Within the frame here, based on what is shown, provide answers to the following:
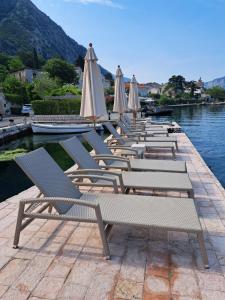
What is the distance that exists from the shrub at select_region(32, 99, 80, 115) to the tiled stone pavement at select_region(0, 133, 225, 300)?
31.7m

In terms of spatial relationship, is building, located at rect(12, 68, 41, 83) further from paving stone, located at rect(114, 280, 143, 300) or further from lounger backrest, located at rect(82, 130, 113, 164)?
paving stone, located at rect(114, 280, 143, 300)

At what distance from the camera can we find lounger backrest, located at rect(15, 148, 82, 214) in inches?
130

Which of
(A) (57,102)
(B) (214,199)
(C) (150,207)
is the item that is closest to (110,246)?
(C) (150,207)

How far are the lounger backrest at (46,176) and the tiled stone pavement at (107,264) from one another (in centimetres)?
47

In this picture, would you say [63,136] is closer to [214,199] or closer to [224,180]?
[224,180]

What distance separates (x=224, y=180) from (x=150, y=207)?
729 centimetres

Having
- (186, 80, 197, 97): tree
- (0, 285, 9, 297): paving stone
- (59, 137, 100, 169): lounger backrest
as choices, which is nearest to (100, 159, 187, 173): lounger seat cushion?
(59, 137, 100, 169): lounger backrest

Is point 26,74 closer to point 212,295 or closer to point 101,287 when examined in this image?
point 101,287

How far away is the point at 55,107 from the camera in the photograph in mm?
34844

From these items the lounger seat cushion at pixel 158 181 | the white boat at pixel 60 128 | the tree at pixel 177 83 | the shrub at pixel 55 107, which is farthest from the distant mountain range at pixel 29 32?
the lounger seat cushion at pixel 158 181

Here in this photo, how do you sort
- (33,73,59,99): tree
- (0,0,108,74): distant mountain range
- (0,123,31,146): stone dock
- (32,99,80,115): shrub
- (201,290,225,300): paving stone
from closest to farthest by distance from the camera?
(201,290,225,300): paving stone, (0,123,31,146): stone dock, (32,99,80,115): shrub, (33,73,59,99): tree, (0,0,108,74): distant mountain range

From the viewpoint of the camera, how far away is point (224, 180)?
9.75m

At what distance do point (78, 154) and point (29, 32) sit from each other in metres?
142

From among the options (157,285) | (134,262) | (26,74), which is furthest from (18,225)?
(26,74)
